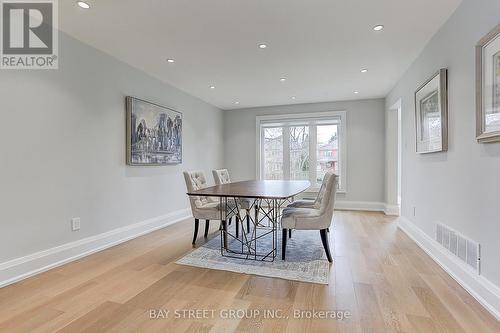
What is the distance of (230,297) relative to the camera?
2004mm

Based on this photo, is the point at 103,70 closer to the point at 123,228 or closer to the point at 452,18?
the point at 123,228

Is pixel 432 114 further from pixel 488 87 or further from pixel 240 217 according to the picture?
pixel 240 217

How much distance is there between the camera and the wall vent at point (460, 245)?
2.00 metres

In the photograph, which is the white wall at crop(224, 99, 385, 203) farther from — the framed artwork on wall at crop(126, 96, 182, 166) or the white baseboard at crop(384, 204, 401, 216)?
the framed artwork on wall at crop(126, 96, 182, 166)

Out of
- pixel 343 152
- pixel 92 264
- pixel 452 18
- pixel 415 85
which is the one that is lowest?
pixel 92 264

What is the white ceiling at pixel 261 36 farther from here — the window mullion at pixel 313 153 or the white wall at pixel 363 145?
the window mullion at pixel 313 153

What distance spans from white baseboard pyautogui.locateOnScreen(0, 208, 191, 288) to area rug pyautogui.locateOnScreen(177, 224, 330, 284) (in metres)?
1.10

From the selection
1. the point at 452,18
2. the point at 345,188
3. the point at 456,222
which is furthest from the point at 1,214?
the point at 345,188

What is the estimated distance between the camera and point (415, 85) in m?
3.43

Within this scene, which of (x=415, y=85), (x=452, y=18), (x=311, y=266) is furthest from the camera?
(x=415, y=85)

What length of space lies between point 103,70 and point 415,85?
4.01m

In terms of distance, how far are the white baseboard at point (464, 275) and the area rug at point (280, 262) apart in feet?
3.52

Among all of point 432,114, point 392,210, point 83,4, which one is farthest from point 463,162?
point 83,4

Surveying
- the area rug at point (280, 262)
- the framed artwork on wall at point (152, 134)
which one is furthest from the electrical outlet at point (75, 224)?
the area rug at point (280, 262)
